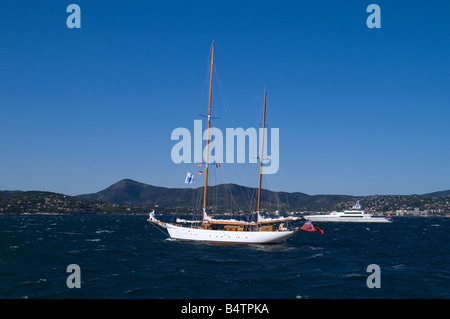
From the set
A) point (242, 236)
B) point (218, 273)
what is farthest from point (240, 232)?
point (218, 273)

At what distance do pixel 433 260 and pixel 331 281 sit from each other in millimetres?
23612

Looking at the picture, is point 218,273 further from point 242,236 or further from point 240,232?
point 242,236

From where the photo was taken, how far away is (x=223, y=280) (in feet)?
118

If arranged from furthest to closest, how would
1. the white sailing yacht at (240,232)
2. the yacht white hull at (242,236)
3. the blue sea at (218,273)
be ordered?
the white sailing yacht at (240,232) → the yacht white hull at (242,236) → the blue sea at (218,273)

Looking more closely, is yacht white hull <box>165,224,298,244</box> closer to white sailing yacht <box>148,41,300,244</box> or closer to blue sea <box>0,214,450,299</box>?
white sailing yacht <box>148,41,300,244</box>

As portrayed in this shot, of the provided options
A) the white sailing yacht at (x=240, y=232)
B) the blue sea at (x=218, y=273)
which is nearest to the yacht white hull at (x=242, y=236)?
the white sailing yacht at (x=240, y=232)

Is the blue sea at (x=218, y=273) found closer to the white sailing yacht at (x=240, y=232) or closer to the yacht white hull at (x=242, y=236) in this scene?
the yacht white hull at (x=242, y=236)

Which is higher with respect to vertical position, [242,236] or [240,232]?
[240,232]

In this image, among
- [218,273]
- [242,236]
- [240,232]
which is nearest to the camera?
[218,273]

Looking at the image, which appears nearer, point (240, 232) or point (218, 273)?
point (218, 273)

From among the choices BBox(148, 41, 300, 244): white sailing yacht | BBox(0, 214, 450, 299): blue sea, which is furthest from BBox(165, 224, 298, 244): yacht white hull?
BBox(0, 214, 450, 299): blue sea
